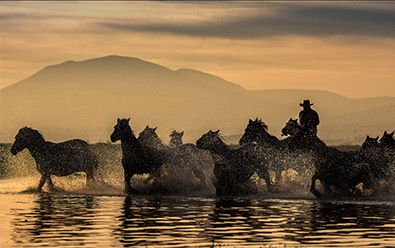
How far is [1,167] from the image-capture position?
47.9 m

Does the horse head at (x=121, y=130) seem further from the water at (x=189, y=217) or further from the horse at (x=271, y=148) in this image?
the horse at (x=271, y=148)

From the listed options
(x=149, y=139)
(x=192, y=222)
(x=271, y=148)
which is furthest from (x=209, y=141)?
(x=192, y=222)

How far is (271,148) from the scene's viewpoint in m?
31.2

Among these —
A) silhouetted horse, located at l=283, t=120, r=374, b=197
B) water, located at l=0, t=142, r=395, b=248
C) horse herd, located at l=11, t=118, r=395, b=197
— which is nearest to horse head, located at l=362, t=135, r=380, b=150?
horse herd, located at l=11, t=118, r=395, b=197

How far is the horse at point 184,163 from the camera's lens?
1246 inches

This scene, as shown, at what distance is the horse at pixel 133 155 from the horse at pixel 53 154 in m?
2.71

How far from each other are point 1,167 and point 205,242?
3125 centimetres

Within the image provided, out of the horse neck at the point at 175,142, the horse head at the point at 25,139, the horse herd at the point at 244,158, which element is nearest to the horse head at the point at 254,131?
the horse herd at the point at 244,158

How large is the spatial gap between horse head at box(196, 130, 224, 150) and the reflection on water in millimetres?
1620

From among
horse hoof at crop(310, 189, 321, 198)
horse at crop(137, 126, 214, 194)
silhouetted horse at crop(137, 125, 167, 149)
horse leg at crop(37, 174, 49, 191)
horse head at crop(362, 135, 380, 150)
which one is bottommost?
horse hoof at crop(310, 189, 321, 198)

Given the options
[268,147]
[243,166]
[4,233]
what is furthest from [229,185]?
[4,233]

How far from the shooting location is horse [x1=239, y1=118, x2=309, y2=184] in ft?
102

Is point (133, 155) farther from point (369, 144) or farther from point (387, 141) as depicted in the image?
point (387, 141)

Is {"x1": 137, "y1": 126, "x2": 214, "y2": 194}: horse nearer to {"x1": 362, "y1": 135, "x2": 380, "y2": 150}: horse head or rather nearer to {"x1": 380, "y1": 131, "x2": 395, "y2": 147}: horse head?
{"x1": 362, "y1": 135, "x2": 380, "y2": 150}: horse head
